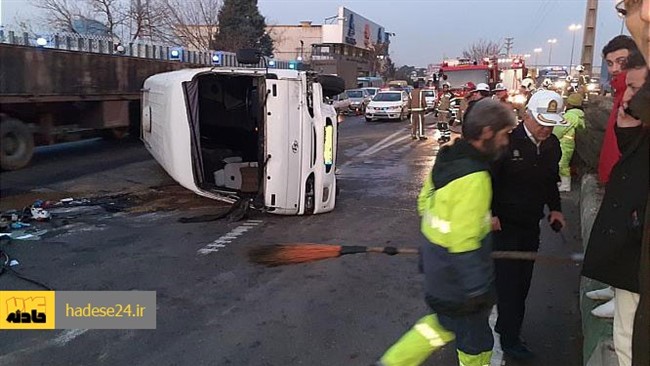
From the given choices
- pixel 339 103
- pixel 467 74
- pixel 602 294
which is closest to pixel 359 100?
pixel 467 74

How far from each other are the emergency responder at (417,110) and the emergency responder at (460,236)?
618 inches

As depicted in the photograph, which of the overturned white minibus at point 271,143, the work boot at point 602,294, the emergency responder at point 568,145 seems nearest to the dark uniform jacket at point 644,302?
the work boot at point 602,294

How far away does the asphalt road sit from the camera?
404 centimetres

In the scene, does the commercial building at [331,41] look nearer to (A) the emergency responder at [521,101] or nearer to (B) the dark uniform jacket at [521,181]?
(A) the emergency responder at [521,101]

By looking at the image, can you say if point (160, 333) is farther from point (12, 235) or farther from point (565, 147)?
point (565, 147)

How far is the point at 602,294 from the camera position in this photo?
4133 mm

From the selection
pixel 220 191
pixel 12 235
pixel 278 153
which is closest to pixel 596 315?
pixel 278 153

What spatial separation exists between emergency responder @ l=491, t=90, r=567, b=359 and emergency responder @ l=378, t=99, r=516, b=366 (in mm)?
783

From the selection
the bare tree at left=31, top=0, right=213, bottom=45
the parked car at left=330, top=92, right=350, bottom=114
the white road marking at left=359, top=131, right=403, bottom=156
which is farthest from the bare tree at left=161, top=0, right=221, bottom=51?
the white road marking at left=359, top=131, right=403, bottom=156

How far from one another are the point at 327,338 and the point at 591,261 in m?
2.04

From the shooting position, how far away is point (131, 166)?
12.3 m

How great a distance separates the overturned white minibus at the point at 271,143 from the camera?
24.5 feet

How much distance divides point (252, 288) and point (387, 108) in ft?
74.1

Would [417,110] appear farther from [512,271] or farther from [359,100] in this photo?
[512,271]
